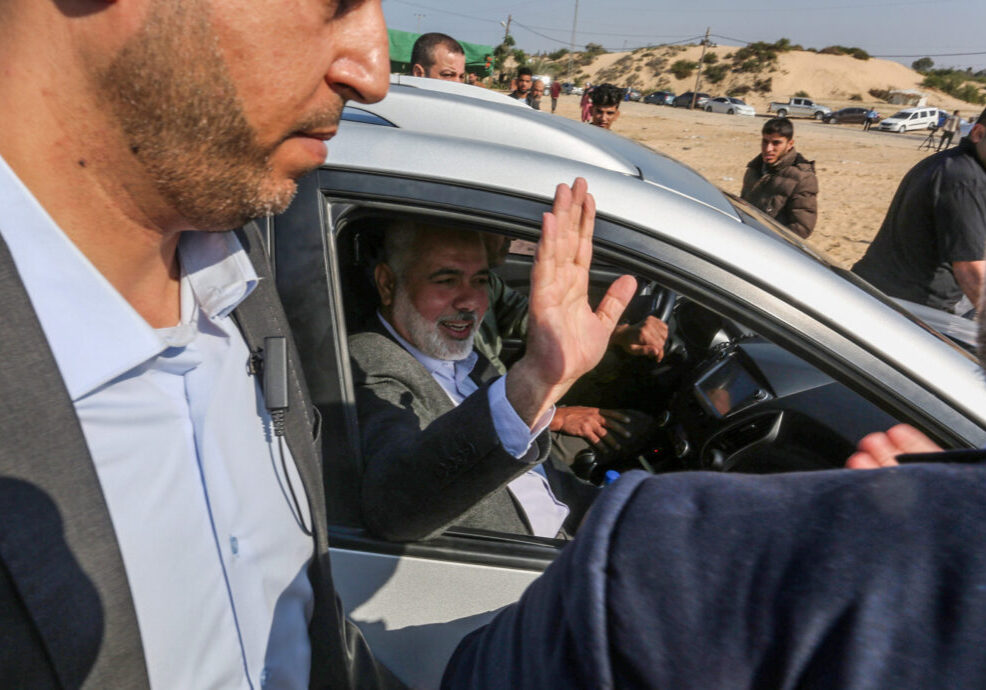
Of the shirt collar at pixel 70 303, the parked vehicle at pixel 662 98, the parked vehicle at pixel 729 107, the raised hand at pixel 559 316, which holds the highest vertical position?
the shirt collar at pixel 70 303

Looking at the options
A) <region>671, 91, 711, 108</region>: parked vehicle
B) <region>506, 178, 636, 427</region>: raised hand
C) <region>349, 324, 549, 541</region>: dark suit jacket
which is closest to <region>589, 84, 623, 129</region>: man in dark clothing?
<region>506, 178, 636, 427</region>: raised hand

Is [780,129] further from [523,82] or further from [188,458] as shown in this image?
[523,82]

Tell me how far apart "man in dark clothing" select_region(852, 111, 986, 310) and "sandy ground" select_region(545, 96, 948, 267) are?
71 centimetres

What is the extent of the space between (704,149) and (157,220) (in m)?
21.8

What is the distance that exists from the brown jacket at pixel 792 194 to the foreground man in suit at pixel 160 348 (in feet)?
17.2


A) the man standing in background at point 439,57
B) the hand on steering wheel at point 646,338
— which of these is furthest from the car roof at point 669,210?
the man standing in background at point 439,57

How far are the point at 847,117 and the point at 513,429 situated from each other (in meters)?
42.9

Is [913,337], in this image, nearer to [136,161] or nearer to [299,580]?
[299,580]

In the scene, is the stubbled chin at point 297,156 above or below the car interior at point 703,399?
above

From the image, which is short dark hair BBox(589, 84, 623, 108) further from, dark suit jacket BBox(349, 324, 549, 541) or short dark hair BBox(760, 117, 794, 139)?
dark suit jacket BBox(349, 324, 549, 541)

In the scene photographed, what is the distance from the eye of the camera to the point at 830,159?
800 inches

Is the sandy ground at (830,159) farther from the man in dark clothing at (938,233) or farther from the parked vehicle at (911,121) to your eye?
Result: the man in dark clothing at (938,233)

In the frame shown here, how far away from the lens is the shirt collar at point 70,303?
0.80 m

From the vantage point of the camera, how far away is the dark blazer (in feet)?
2.19
